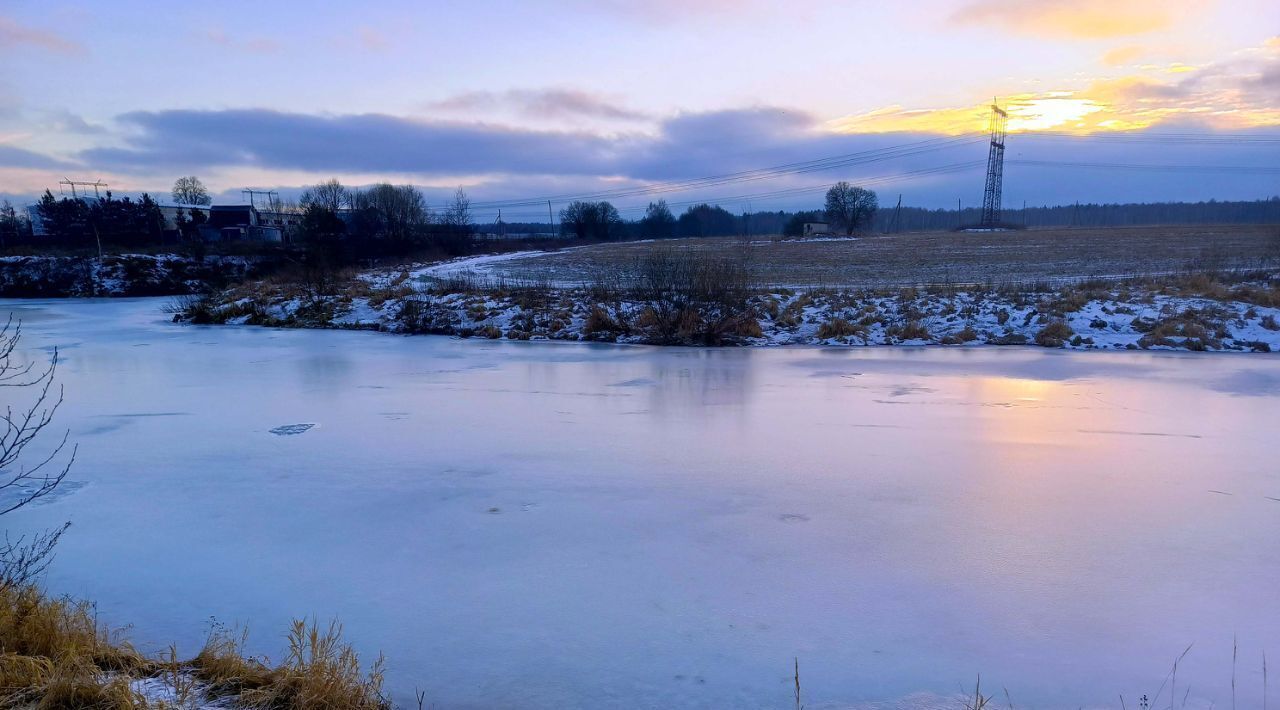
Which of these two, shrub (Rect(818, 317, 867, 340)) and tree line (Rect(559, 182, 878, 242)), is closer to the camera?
shrub (Rect(818, 317, 867, 340))

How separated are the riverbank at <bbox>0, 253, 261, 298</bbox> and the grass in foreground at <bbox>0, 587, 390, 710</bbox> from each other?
27633mm

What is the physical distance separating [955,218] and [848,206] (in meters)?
57.8

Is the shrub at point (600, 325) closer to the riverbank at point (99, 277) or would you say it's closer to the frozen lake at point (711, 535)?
the frozen lake at point (711, 535)

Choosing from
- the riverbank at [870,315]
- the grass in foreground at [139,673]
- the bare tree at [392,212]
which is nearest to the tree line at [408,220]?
the bare tree at [392,212]

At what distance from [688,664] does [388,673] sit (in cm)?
111

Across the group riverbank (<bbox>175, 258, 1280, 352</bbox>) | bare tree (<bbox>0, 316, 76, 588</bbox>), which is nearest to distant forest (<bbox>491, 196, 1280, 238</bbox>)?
riverbank (<bbox>175, 258, 1280, 352</bbox>)

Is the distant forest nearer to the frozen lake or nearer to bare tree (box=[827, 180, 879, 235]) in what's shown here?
bare tree (box=[827, 180, 879, 235])

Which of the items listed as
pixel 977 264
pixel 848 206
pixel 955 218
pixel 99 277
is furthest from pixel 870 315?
pixel 955 218

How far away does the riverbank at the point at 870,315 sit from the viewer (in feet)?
37.6

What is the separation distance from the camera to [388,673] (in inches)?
108

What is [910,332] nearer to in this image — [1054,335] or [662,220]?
[1054,335]

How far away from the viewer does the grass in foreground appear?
7.60 ft

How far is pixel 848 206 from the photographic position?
202 feet

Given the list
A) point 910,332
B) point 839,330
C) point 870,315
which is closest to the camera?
point 910,332
